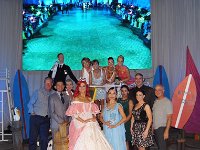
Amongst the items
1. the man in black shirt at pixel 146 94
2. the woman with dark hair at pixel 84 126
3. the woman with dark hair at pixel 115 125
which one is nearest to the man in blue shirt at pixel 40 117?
the woman with dark hair at pixel 84 126

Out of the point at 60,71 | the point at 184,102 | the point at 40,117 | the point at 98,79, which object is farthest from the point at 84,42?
the point at 40,117

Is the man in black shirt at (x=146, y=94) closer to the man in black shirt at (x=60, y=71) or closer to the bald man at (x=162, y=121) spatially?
the bald man at (x=162, y=121)

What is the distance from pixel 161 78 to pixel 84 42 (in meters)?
2.50

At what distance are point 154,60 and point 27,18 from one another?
3.96 m

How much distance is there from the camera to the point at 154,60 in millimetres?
9680

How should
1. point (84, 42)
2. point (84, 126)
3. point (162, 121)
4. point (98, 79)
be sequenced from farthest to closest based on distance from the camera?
point (84, 42) < point (98, 79) < point (162, 121) < point (84, 126)

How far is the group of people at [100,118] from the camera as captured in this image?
5035mm

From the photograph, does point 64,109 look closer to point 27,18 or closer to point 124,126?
point 124,126

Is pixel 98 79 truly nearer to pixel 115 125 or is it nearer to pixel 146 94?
pixel 146 94

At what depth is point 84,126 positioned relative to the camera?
5176mm

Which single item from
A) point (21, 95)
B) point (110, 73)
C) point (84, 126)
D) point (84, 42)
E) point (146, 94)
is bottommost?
point (21, 95)

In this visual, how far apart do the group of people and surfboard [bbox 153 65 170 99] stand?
3465 millimetres

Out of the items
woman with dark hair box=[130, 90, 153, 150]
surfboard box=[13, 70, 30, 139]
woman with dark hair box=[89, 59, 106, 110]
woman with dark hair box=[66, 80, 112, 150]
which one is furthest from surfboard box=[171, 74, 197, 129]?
surfboard box=[13, 70, 30, 139]

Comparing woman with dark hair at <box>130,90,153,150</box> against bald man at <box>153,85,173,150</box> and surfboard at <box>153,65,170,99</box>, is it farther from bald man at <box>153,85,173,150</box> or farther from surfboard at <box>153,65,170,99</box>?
surfboard at <box>153,65,170,99</box>
